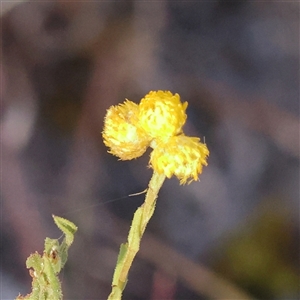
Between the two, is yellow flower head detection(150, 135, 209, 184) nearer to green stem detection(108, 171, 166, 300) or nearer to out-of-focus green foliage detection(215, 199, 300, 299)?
green stem detection(108, 171, 166, 300)

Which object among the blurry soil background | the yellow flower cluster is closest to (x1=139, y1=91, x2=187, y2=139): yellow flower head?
the yellow flower cluster

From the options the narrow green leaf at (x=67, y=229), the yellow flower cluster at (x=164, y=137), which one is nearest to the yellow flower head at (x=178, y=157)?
the yellow flower cluster at (x=164, y=137)

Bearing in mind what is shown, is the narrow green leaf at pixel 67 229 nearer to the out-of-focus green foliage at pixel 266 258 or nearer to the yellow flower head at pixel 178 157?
the yellow flower head at pixel 178 157

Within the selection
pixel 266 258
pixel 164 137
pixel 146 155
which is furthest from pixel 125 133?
pixel 266 258

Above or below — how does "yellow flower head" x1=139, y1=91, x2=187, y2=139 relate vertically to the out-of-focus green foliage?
below

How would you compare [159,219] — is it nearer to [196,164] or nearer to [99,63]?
[99,63]

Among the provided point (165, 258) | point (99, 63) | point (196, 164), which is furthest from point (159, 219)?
point (196, 164)

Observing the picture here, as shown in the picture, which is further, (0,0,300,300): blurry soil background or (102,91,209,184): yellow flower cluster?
(0,0,300,300): blurry soil background
